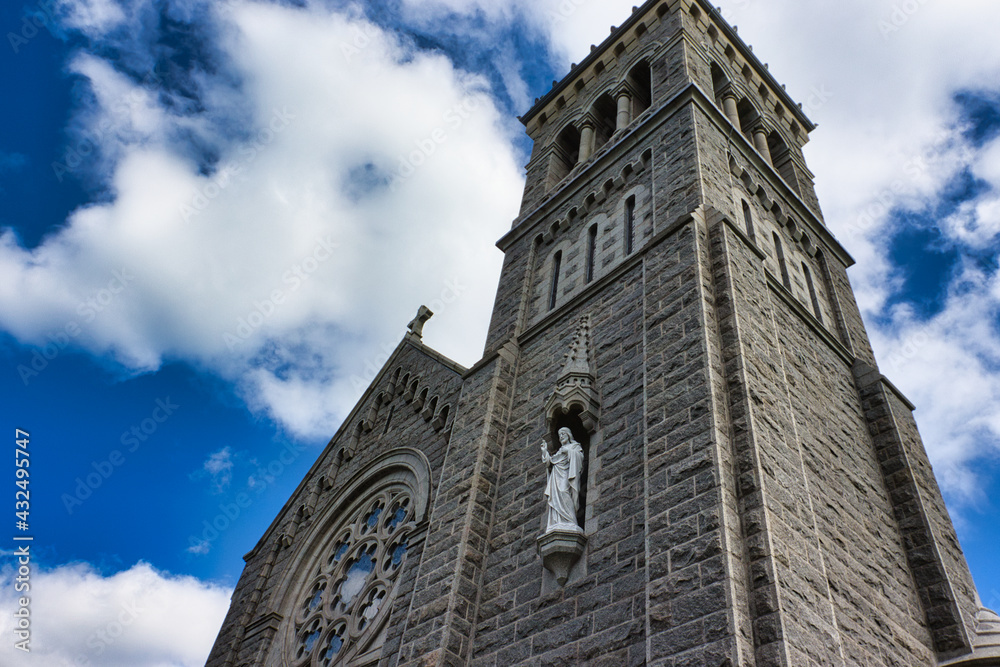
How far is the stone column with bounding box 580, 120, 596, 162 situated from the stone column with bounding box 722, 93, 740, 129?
10.3 ft

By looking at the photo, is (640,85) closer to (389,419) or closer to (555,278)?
(555,278)

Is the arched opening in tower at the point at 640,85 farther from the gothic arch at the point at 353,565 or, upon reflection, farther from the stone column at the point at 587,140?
the gothic arch at the point at 353,565

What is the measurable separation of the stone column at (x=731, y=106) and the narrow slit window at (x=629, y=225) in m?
6.04

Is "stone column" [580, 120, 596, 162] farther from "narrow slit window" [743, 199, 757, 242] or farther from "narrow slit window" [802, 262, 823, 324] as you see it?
"narrow slit window" [802, 262, 823, 324]

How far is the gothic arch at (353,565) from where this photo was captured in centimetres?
1209

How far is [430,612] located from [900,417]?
25.5ft

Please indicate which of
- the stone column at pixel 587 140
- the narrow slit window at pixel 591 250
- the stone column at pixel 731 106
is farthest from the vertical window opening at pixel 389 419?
the stone column at pixel 731 106

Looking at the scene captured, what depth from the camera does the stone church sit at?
7.11 meters

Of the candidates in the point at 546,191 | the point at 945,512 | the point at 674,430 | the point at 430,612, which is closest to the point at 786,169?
the point at 546,191

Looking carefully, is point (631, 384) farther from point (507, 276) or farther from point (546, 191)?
point (546, 191)

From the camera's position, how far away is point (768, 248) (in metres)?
13.8

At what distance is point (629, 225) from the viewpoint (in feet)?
43.4

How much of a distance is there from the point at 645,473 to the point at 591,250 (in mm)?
6492

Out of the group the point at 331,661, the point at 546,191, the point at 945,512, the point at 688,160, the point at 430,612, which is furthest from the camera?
the point at 546,191
